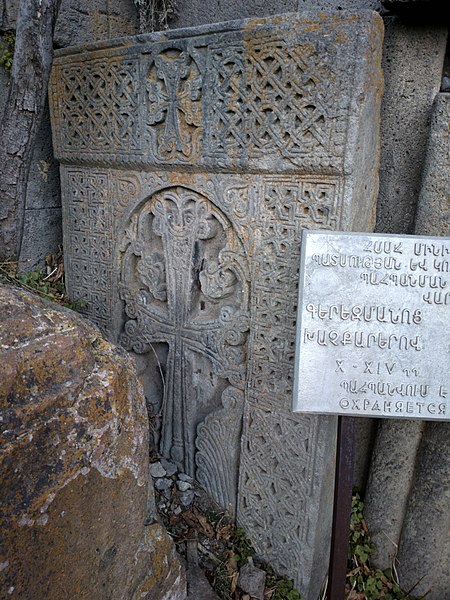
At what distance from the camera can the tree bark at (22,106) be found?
83.1 inches

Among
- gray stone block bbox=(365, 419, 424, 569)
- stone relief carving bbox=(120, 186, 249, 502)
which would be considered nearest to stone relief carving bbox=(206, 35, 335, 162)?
stone relief carving bbox=(120, 186, 249, 502)

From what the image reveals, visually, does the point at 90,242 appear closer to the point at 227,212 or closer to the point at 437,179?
the point at 227,212

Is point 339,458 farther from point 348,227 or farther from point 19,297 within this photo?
point 19,297

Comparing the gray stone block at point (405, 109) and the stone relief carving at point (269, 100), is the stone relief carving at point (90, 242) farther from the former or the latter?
the gray stone block at point (405, 109)

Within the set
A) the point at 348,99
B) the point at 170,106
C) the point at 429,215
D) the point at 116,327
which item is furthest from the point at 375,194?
the point at 116,327

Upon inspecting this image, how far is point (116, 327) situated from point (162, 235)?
0.59 meters

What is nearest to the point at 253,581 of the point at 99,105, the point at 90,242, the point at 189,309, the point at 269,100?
the point at 189,309

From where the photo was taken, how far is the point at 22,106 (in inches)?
87.0

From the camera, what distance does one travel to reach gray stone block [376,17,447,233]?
208cm

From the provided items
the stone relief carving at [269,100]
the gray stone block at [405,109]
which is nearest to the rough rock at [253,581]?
the gray stone block at [405,109]

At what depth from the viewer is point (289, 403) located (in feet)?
7.09

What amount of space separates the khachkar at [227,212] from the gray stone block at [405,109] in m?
0.16

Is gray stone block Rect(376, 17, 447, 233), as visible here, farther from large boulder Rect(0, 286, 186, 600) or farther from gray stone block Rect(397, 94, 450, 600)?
large boulder Rect(0, 286, 186, 600)

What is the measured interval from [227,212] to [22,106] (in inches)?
39.9
